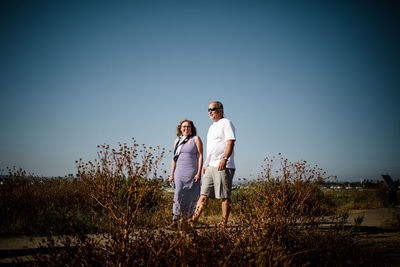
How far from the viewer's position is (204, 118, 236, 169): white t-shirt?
3871 mm

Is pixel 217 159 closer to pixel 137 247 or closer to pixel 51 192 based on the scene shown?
pixel 137 247

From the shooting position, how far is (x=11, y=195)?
15.6ft

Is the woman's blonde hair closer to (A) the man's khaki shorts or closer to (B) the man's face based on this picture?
(B) the man's face

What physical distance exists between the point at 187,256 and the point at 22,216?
3974 mm

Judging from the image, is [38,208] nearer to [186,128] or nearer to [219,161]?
[186,128]

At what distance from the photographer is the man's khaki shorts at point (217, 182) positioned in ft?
12.3

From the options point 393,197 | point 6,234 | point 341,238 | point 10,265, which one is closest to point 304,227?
point 341,238

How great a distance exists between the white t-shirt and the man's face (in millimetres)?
104

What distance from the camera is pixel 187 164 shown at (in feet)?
15.7

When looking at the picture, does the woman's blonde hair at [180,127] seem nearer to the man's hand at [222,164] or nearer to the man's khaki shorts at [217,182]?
the man's khaki shorts at [217,182]

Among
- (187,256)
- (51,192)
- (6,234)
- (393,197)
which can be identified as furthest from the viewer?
(393,197)

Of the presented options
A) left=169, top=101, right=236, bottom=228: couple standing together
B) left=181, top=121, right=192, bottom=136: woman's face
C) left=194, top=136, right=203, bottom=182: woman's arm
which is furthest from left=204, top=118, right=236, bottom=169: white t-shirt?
left=181, top=121, right=192, bottom=136: woman's face

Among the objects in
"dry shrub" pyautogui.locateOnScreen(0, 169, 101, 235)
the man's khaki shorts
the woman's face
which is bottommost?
"dry shrub" pyautogui.locateOnScreen(0, 169, 101, 235)

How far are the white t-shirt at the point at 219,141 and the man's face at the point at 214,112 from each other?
0.34 ft
